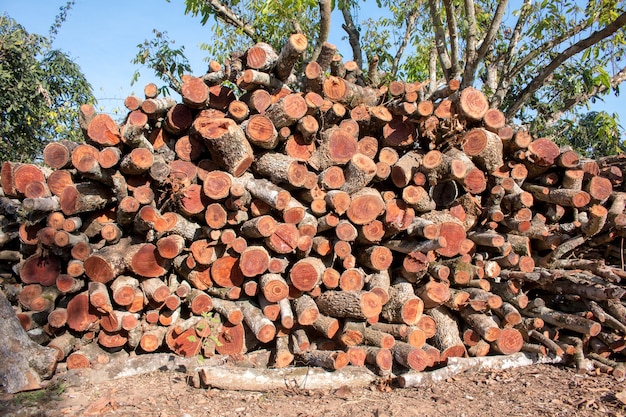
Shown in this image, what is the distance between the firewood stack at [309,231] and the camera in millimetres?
3752

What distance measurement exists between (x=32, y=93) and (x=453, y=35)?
24.7 feet

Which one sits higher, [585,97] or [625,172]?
[585,97]

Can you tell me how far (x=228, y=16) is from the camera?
7535mm

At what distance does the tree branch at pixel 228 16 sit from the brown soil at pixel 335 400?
230 inches

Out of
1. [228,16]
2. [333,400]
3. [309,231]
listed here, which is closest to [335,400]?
[333,400]

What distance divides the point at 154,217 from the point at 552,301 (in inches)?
150

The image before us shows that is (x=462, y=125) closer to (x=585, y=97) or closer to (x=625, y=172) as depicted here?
(x=625, y=172)

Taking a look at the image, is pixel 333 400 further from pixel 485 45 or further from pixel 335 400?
pixel 485 45

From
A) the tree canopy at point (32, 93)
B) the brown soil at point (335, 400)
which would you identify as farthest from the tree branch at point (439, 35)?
the tree canopy at point (32, 93)

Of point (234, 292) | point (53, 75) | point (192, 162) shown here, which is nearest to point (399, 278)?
point (234, 292)

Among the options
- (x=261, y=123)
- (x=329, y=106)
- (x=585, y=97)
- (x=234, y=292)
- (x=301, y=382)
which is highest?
(x=585, y=97)

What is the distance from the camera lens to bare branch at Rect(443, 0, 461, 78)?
543 cm

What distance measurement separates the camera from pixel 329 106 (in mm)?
4270

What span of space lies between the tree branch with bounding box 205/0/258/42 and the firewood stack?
11.7 ft
